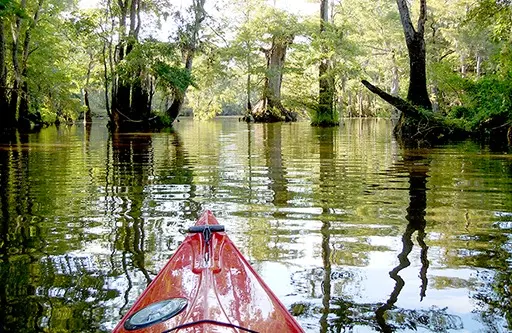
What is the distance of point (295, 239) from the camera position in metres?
4.02

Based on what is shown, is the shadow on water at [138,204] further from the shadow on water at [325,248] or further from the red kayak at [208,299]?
the shadow on water at [325,248]

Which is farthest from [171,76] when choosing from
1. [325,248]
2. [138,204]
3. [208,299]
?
[208,299]

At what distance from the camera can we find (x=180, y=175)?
7809 millimetres

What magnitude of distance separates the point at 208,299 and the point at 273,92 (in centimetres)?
3550

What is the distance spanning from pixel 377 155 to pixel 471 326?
8.32 metres

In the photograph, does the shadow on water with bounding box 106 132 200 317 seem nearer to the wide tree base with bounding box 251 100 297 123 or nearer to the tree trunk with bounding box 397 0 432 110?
the tree trunk with bounding box 397 0 432 110

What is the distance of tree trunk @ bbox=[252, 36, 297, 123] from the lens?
115 ft

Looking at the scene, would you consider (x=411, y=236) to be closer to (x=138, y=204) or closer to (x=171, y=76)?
(x=138, y=204)

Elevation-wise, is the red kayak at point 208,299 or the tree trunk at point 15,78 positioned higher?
the tree trunk at point 15,78

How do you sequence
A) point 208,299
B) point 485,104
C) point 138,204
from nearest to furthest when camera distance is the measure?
point 208,299
point 138,204
point 485,104

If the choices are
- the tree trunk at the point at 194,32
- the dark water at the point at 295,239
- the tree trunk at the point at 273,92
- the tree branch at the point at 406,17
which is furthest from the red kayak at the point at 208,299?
the tree trunk at the point at 273,92

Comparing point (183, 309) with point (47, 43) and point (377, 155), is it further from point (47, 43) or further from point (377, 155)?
point (47, 43)

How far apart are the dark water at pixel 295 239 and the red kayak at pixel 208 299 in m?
0.47

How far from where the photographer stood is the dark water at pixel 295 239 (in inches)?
105
